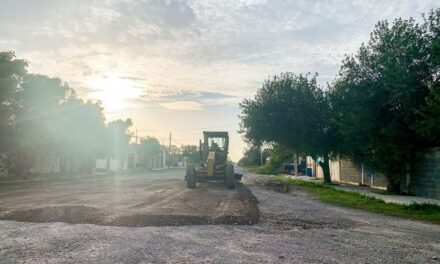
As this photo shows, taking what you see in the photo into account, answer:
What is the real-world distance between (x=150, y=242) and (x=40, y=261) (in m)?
2.03

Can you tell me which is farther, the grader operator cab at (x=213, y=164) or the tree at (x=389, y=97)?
the grader operator cab at (x=213, y=164)

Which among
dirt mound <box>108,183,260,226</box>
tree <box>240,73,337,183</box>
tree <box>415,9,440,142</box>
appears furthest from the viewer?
tree <box>240,73,337,183</box>

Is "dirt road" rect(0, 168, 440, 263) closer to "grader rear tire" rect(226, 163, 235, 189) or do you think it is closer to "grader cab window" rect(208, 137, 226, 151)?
"grader rear tire" rect(226, 163, 235, 189)

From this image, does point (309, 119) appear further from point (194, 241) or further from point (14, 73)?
point (194, 241)

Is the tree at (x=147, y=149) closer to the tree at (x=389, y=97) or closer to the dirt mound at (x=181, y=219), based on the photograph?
the tree at (x=389, y=97)

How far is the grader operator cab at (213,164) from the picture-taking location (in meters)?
21.5

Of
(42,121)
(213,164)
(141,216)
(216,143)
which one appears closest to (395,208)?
(141,216)

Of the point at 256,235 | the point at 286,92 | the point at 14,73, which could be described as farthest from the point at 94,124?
the point at 256,235

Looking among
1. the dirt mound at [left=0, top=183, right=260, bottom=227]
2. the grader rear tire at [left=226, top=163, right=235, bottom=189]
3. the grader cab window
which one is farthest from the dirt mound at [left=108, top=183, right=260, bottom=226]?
the grader cab window

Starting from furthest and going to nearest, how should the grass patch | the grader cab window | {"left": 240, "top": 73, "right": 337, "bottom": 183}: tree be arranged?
{"left": 240, "top": 73, "right": 337, "bottom": 183}: tree
the grader cab window
the grass patch

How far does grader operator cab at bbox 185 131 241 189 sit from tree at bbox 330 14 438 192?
734 centimetres

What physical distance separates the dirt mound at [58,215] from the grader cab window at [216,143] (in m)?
13.4

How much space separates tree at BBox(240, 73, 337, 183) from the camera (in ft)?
99.6

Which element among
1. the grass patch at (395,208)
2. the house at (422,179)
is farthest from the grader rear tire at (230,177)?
the house at (422,179)
